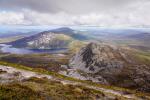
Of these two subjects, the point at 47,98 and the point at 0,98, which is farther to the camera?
the point at 47,98

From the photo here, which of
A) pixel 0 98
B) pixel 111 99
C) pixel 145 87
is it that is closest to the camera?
pixel 0 98

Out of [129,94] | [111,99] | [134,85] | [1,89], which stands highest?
[1,89]

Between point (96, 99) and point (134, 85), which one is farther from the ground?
point (96, 99)

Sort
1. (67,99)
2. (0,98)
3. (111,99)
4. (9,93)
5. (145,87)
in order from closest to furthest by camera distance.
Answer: (0,98) → (9,93) → (67,99) → (111,99) → (145,87)

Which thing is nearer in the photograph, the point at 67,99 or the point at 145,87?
the point at 67,99

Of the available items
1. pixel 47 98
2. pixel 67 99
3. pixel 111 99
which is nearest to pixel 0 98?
pixel 47 98

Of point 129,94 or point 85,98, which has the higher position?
point 85,98

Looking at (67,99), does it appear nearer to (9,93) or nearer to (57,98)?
(57,98)

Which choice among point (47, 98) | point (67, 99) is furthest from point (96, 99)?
point (47, 98)

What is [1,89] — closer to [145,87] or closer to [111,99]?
[111,99]
